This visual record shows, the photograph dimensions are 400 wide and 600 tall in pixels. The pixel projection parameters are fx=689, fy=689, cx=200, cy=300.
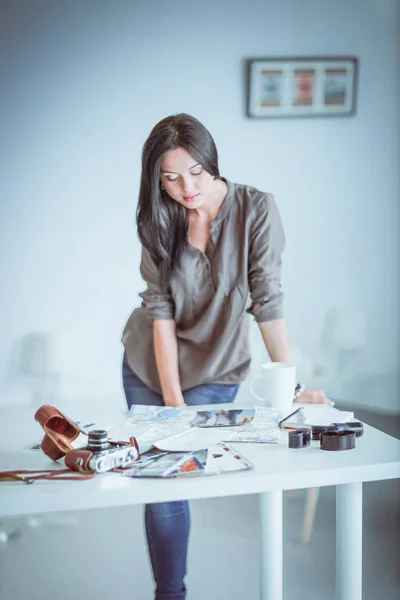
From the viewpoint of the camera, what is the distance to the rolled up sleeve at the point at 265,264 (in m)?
1.76

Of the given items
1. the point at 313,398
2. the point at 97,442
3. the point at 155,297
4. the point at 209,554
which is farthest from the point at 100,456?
the point at 209,554

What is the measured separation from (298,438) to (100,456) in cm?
35

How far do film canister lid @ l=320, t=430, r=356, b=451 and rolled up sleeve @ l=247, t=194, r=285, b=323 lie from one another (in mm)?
606

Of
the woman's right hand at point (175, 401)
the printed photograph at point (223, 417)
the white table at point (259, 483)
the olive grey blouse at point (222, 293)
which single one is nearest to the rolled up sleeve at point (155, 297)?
the olive grey blouse at point (222, 293)

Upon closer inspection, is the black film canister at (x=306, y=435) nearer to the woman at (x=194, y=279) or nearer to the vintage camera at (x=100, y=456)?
the vintage camera at (x=100, y=456)

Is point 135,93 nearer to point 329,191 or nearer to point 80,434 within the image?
point 329,191

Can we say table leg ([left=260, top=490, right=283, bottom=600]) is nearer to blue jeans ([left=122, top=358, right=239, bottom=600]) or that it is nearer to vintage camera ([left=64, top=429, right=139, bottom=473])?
blue jeans ([left=122, top=358, right=239, bottom=600])

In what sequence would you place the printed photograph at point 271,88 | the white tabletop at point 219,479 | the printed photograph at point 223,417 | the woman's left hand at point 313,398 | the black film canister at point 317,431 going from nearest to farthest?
the white tabletop at point 219,479
the black film canister at point 317,431
the printed photograph at point 223,417
the woman's left hand at point 313,398
the printed photograph at point 271,88

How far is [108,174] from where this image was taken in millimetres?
2449

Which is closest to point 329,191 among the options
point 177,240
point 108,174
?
point 108,174

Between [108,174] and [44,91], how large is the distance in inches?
14.4

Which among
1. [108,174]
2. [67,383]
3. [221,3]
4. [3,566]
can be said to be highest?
[221,3]

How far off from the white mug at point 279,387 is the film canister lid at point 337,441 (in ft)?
0.73

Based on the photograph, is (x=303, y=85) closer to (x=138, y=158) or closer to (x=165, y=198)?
(x=138, y=158)
